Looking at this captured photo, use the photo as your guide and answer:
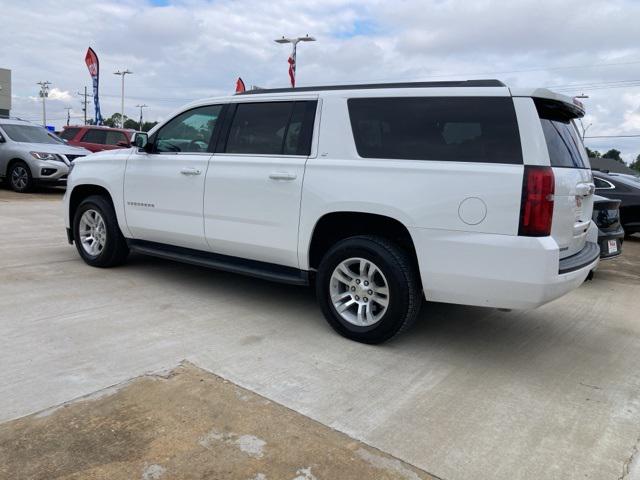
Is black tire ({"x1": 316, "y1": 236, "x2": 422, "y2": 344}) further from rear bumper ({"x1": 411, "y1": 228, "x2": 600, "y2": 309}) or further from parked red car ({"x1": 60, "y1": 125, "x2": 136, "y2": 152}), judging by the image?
parked red car ({"x1": 60, "y1": 125, "x2": 136, "y2": 152})

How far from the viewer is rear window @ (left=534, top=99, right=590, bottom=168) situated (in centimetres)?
367

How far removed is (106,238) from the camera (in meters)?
5.94

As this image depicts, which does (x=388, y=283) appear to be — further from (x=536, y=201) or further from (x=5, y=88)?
(x=5, y=88)

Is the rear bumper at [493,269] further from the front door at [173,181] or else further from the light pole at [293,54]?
the light pole at [293,54]

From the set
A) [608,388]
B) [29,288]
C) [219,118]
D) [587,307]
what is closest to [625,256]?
[587,307]

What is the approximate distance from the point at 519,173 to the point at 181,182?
123 inches

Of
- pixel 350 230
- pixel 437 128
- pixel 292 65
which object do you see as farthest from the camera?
pixel 292 65

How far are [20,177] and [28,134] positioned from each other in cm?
143

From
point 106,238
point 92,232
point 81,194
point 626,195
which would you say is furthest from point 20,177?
point 626,195

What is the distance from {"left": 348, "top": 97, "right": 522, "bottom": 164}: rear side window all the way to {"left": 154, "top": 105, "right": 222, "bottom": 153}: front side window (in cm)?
157

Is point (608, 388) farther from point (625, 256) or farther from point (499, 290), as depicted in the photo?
point (625, 256)

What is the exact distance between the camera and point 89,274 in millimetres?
5793

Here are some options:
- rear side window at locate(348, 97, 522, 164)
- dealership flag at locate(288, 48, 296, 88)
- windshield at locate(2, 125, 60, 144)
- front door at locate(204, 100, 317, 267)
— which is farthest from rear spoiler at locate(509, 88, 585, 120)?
dealership flag at locate(288, 48, 296, 88)

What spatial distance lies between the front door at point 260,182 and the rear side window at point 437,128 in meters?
0.53
